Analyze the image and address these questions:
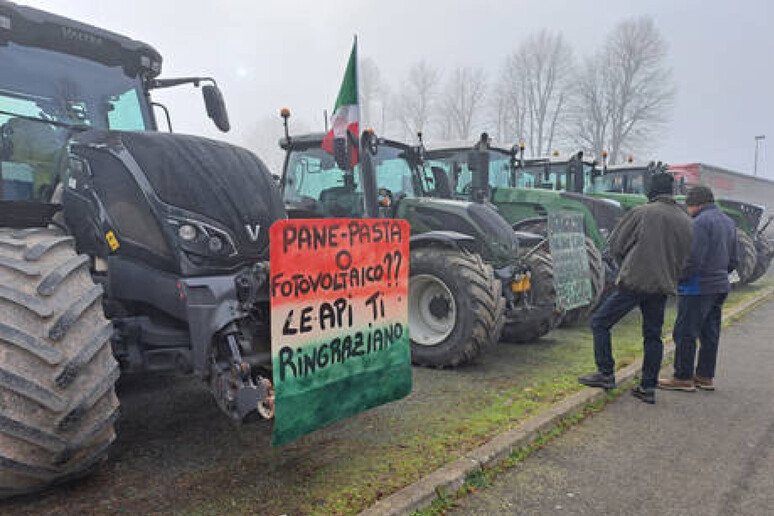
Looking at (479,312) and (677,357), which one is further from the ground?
(479,312)

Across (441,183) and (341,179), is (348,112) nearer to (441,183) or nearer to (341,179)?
(341,179)

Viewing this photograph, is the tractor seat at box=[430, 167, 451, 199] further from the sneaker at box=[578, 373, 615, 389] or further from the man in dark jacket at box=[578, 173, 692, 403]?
the sneaker at box=[578, 373, 615, 389]

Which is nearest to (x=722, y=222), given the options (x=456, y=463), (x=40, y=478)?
(x=456, y=463)

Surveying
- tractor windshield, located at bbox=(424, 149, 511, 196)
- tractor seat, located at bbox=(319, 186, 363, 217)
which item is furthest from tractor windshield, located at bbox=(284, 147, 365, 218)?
tractor windshield, located at bbox=(424, 149, 511, 196)

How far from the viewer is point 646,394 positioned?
4.60 metres

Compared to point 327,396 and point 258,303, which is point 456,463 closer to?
point 327,396

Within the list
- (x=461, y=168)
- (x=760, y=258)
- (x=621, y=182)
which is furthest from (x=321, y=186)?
(x=760, y=258)

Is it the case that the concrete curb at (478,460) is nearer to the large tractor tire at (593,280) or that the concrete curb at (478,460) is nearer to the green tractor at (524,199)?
the large tractor tire at (593,280)

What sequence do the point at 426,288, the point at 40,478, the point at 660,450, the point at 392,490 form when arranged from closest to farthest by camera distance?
the point at 40,478, the point at 392,490, the point at 660,450, the point at 426,288

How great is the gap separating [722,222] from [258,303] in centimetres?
416

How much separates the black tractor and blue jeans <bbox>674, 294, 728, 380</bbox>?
371 cm

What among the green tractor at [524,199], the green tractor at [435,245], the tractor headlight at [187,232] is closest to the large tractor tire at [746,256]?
the green tractor at [524,199]

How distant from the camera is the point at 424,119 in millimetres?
50062

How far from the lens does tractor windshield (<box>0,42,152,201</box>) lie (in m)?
3.63
